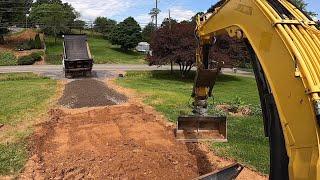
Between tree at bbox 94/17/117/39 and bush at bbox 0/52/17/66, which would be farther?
tree at bbox 94/17/117/39

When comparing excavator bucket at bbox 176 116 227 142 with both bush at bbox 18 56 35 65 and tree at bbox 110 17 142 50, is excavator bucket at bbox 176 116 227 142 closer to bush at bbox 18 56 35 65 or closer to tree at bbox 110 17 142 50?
bush at bbox 18 56 35 65

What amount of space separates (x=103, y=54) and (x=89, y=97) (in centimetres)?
3840

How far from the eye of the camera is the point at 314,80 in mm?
4105

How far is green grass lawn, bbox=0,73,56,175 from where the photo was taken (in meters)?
10.7

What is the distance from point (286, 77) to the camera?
14.5ft

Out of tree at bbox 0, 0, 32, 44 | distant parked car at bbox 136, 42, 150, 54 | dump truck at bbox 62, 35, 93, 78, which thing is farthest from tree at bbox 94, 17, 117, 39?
dump truck at bbox 62, 35, 93, 78

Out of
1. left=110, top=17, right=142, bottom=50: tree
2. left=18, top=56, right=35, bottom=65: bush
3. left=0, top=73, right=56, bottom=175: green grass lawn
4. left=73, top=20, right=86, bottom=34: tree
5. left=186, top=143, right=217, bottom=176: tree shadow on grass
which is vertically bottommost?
left=0, top=73, right=56, bottom=175: green grass lawn

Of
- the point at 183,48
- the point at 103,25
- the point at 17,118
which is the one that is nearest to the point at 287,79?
the point at 17,118

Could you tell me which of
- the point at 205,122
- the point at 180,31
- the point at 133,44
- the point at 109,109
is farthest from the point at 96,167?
the point at 133,44

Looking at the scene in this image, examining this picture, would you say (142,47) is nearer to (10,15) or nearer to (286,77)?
(10,15)

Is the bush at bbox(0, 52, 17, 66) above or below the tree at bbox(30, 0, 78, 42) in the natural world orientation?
below

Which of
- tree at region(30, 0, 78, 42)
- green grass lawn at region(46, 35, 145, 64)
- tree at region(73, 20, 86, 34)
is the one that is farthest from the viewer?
tree at region(73, 20, 86, 34)

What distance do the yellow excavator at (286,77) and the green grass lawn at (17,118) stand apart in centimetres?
660

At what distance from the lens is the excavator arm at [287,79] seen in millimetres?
3994
